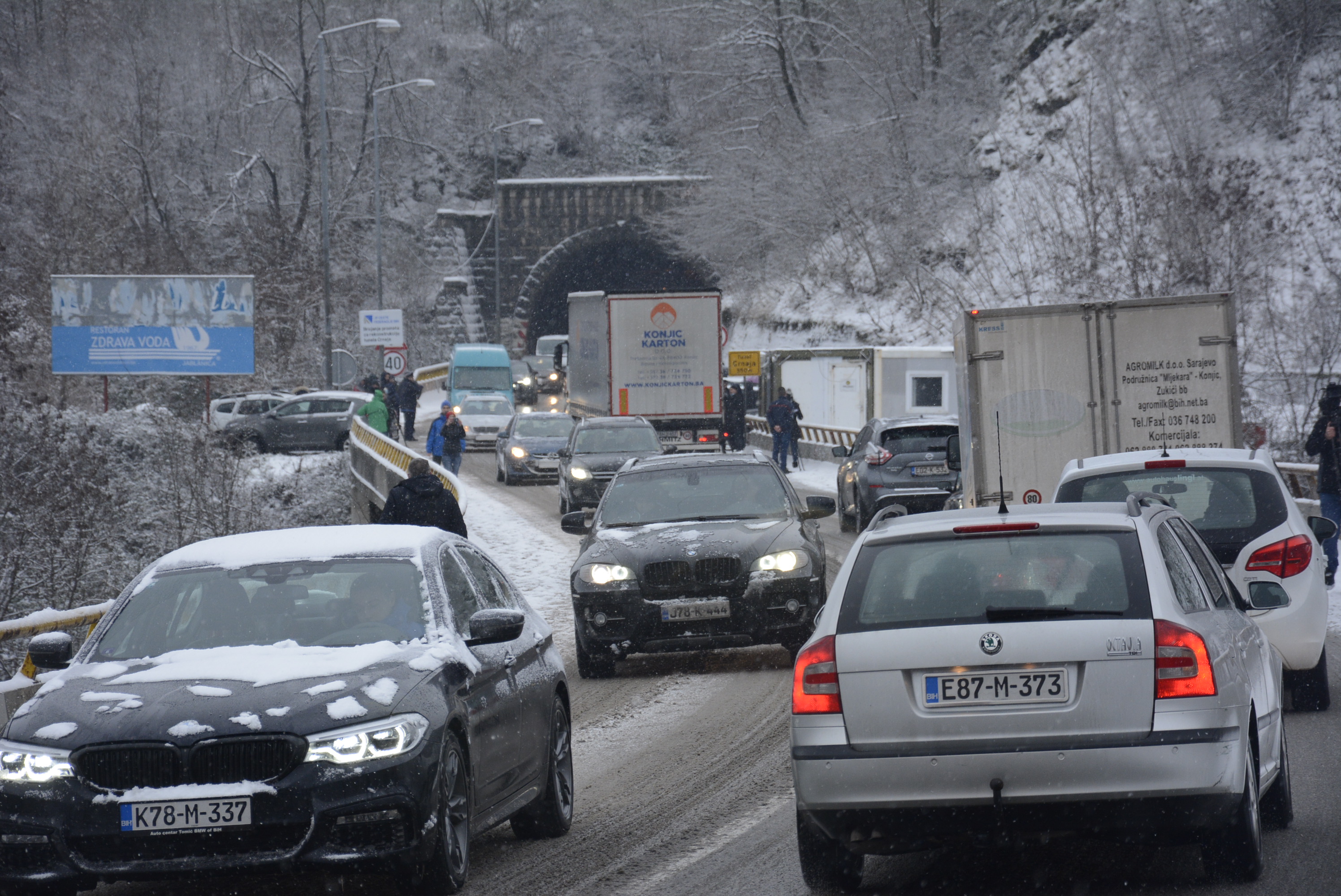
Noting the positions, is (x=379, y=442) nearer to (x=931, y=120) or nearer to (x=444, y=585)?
(x=444, y=585)

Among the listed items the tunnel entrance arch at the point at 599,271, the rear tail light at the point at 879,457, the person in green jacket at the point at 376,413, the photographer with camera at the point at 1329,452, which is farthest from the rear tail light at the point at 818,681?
the tunnel entrance arch at the point at 599,271

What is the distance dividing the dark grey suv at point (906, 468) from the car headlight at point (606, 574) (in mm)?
10476

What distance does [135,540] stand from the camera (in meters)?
31.2

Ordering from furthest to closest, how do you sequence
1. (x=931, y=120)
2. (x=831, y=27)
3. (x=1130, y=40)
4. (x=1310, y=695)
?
(x=831, y=27) < (x=931, y=120) < (x=1130, y=40) < (x=1310, y=695)

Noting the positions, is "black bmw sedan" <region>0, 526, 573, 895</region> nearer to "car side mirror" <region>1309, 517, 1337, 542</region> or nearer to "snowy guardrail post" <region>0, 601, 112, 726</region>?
"snowy guardrail post" <region>0, 601, 112, 726</region>

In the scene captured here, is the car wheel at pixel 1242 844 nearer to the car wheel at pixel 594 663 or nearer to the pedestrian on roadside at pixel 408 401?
the car wheel at pixel 594 663

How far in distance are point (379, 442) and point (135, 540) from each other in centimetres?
654

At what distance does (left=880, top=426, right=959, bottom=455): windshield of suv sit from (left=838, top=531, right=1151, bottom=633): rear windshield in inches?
666

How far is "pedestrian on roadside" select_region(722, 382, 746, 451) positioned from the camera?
36469mm

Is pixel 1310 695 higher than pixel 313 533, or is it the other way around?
pixel 313 533

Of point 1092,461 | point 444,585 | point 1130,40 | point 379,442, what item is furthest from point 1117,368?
point 1130,40

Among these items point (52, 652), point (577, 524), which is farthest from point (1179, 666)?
point (577, 524)

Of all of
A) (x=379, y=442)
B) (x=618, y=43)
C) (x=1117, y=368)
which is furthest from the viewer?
(x=618, y=43)

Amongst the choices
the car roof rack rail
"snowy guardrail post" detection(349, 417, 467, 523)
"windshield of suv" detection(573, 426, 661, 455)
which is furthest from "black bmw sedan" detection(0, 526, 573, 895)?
"windshield of suv" detection(573, 426, 661, 455)
